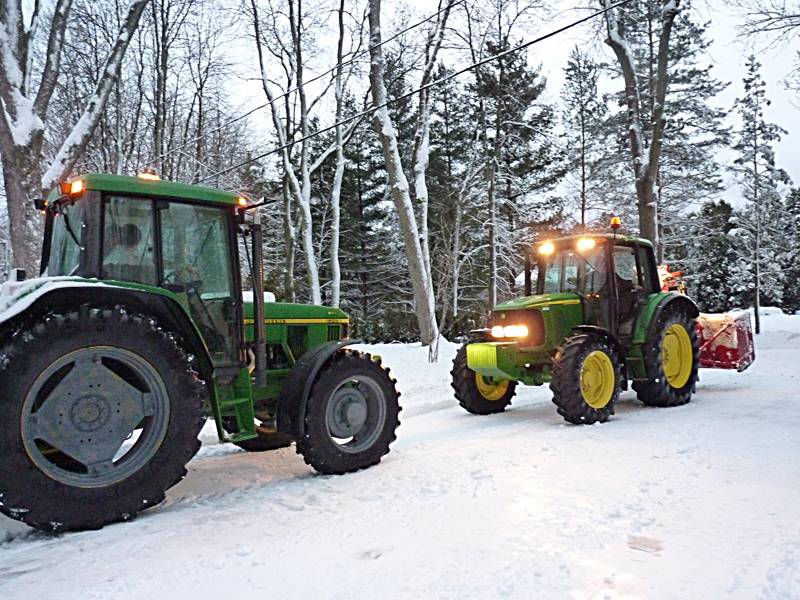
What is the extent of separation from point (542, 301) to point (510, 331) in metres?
0.56

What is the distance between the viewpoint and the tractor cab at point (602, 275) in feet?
24.4

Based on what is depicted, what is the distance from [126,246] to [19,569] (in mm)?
1957

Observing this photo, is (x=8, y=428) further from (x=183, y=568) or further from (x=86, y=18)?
(x=86, y=18)

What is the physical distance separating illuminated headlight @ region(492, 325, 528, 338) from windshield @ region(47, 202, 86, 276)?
4701 mm

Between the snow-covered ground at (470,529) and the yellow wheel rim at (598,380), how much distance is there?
1.01 metres

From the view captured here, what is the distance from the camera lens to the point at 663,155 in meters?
26.1

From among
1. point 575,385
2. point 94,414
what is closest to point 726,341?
point 575,385

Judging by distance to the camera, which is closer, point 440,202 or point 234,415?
point 234,415

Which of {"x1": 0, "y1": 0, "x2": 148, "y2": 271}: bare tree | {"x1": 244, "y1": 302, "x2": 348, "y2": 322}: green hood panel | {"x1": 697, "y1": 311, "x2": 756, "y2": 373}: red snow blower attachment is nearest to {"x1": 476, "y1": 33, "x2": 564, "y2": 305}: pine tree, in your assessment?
{"x1": 697, "y1": 311, "x2": 756, "y2": 373}: red snow blower attachment

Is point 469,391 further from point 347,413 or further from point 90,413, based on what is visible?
point 90,413

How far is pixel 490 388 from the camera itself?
7621 mm

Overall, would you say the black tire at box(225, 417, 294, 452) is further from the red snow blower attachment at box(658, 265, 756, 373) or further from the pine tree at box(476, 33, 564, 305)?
the pine tree at box(476, 33, 564, 305)

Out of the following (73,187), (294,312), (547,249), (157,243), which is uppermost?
(73,187)

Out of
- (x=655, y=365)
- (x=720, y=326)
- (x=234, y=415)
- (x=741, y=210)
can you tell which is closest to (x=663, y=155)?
(x=741, y=210)
